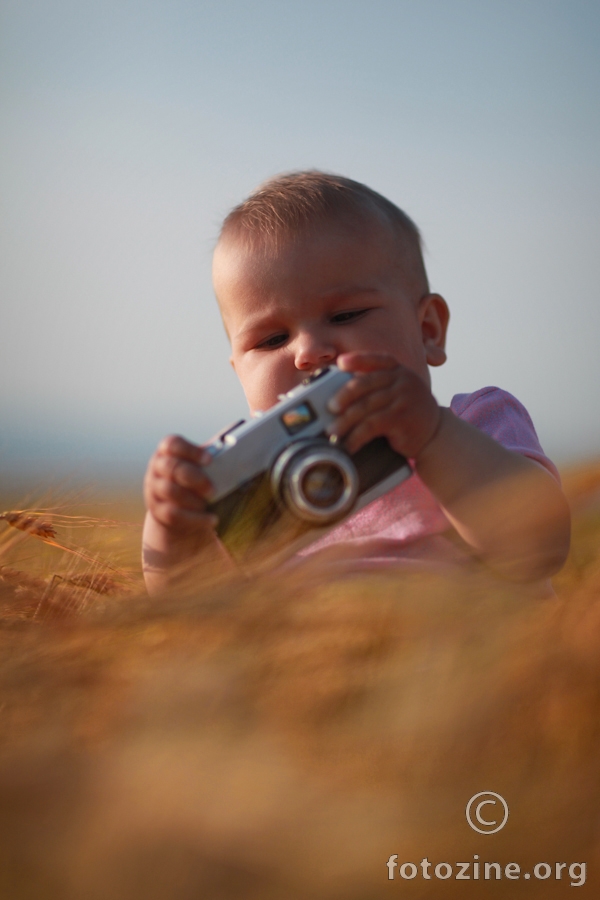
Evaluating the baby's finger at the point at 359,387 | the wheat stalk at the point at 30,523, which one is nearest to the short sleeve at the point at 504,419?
the baby's finger at the point at 359,387

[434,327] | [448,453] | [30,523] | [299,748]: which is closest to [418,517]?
[448,453]

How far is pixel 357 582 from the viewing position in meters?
0.26

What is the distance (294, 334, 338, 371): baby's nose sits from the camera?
3.73ft

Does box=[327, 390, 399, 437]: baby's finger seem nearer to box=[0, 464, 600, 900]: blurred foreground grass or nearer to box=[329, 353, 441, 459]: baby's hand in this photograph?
box=[329, 353, 441, 459]: baby's hand

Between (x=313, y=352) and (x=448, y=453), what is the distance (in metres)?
0.37

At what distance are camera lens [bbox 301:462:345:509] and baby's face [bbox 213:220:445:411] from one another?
0.58m

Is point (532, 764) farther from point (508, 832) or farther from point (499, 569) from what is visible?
point (499, 569)

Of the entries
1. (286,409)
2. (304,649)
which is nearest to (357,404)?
(286,409)

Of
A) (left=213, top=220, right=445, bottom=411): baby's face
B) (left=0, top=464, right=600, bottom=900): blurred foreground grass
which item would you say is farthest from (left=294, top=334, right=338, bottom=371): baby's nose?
(left=0, top=464, right=600, bottom=900): blurred foreground grass

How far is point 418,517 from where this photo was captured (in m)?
1.10

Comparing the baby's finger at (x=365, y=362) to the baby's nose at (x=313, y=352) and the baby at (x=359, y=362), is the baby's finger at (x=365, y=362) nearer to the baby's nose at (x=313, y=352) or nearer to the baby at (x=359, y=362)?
the baby at (x=359, y=362)

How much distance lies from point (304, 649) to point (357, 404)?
1.58 feet

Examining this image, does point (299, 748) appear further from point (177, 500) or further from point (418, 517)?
point (418, 517)

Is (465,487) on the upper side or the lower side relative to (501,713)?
lower
